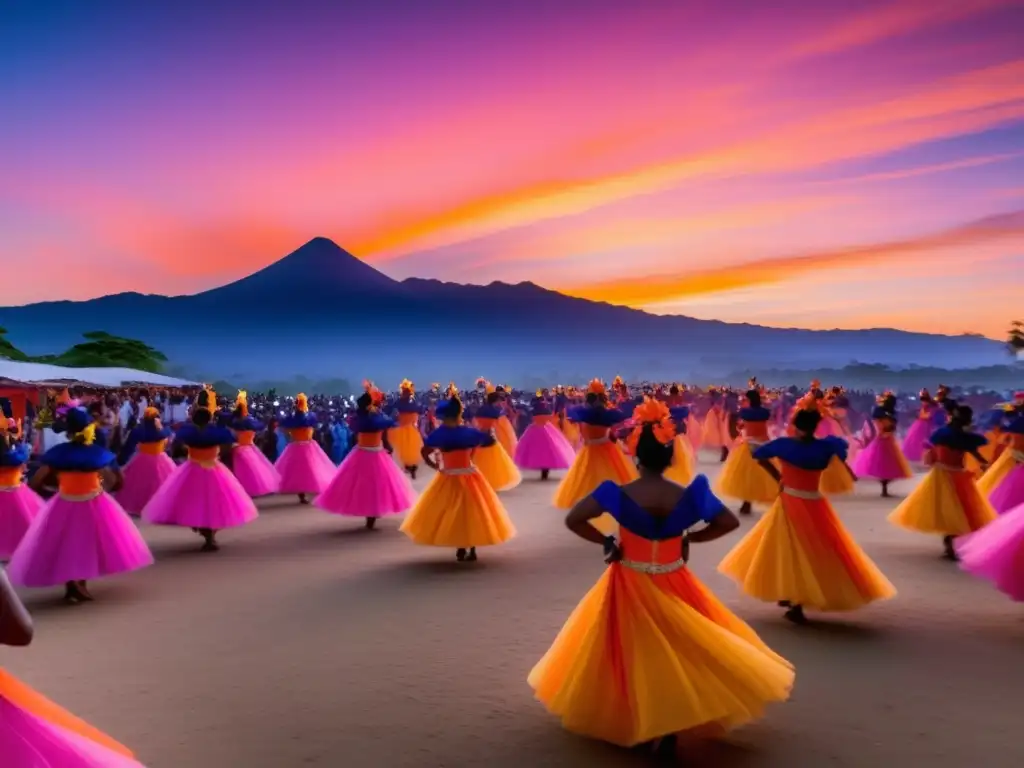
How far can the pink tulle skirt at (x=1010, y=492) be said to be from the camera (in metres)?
11.0

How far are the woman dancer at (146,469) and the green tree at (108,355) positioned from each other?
5278 cm

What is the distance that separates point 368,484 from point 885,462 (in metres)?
10.8

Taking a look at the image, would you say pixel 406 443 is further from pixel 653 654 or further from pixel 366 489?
pixel 653 654

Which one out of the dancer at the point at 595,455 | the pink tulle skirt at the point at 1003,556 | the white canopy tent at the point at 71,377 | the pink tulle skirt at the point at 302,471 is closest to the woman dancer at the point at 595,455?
the dancer at the point at 595,455

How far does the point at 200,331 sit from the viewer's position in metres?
184

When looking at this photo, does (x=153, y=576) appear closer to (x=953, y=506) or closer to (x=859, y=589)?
(x=859, y=589)

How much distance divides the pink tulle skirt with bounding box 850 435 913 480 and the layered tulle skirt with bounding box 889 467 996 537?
20.8ft

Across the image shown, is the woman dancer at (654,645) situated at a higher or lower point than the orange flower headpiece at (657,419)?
lower

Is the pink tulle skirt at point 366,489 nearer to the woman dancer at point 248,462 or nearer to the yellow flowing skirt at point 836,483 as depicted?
the woman dancer at point 248,462

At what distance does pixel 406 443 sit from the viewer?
21.8 metres

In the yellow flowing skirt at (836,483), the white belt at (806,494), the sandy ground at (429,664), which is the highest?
the white belt at (806,494)

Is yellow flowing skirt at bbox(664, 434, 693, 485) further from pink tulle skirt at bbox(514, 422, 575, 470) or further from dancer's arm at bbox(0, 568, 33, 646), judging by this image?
A: dancer's arm at bbox(0, 568, 33, 646)

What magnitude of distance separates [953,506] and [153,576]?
1033 cm

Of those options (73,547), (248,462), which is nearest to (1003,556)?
(73,547)
